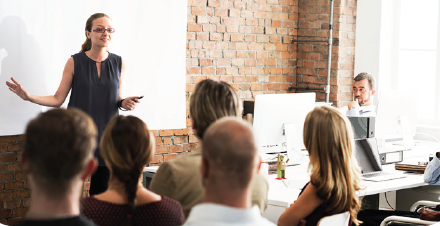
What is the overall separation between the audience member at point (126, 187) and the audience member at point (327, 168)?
2.88ft

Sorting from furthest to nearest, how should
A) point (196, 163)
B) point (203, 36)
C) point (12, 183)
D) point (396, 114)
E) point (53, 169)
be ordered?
1. point (203, 36)
2. point (396, 114)
3. point (12, 183)
4. point (196, 163)
5. point (53, 169)

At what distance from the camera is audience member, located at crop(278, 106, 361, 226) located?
256 centimetres

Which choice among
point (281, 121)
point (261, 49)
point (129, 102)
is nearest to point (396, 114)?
point (281, 121)

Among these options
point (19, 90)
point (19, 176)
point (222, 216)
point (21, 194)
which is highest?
point (19, 90)

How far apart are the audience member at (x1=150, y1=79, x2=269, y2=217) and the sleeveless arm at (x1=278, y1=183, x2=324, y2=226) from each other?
0.36 metres

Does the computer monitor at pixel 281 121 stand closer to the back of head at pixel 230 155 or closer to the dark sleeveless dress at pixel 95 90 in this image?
the dark sleeveless dress at pixel 95 90

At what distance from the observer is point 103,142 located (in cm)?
189

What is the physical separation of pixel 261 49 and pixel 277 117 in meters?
2.50

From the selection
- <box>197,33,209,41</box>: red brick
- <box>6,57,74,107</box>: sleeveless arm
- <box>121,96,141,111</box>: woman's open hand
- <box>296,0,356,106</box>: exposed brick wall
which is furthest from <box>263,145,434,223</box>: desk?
<box>296,0,356,106</box>: exposed brick wall

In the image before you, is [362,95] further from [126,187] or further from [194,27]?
[126,187]

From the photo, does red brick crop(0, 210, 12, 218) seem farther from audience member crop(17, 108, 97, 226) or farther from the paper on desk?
audience member crop(17, 108, 97, 226)

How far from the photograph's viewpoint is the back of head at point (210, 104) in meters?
2.22

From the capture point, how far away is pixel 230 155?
133 centimetres

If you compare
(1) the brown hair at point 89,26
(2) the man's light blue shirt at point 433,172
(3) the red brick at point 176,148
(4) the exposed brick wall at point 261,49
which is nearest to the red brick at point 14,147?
(1) the brown hair at point 89,26
